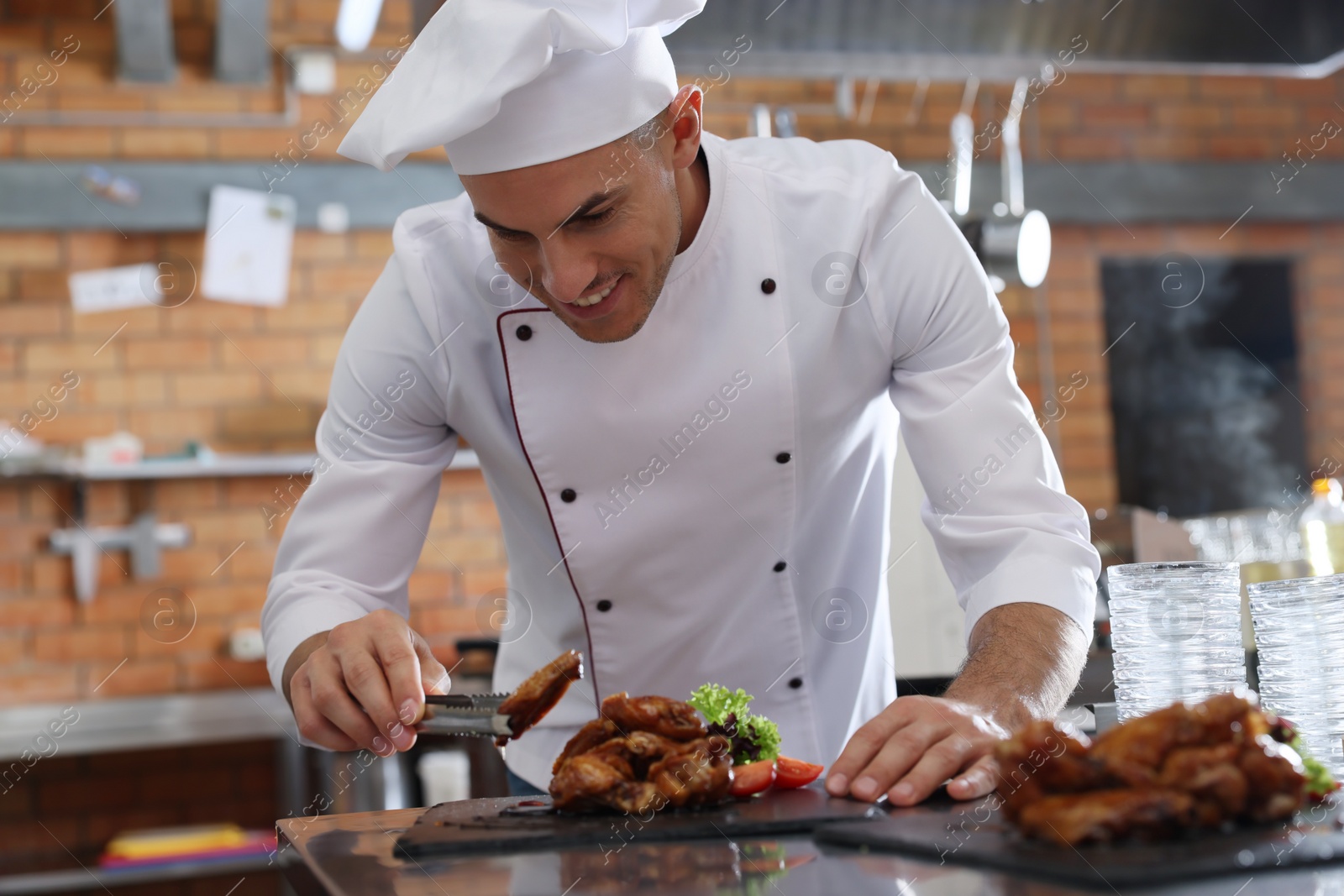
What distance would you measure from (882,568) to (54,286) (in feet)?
11.7

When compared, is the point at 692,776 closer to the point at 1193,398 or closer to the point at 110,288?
the point at 110,288

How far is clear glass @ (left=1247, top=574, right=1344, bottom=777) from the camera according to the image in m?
1.25

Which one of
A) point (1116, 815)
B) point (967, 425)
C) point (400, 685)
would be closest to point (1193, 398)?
point (967, 425)

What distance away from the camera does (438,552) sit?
15.4 ft

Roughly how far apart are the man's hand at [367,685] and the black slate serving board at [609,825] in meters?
0.13

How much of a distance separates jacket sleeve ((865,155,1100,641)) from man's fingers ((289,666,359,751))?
72cm

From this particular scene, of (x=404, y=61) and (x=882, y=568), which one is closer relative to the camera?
(x=404, y=61)

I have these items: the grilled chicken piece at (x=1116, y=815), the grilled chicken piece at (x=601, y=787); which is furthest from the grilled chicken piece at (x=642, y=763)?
the grilled chicken piece at (x=1116, y=815)

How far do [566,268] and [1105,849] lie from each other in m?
0.86

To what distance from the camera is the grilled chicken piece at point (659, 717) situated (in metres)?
1.26

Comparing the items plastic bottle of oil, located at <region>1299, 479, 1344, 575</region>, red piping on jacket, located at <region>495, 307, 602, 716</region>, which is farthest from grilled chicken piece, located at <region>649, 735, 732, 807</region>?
plastic bottle of oil, located at <region>1299, 479, 1344, 575</region>

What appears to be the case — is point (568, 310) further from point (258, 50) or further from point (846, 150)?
point (258, 50)

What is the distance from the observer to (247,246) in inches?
181

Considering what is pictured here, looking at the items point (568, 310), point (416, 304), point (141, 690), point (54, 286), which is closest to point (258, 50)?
A: point (54, 286)
